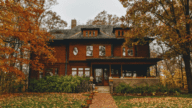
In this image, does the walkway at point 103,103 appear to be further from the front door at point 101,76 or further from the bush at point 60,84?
the front door at point 101,76

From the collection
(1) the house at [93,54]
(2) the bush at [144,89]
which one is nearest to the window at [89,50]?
(1) the house at [93,54]

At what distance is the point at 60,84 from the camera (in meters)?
15.2

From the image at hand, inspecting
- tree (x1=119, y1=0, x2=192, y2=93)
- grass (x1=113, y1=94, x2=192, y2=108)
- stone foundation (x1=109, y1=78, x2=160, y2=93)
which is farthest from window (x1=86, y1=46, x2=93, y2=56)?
grass (x1=113, y1=94, x2=192, y2=108)

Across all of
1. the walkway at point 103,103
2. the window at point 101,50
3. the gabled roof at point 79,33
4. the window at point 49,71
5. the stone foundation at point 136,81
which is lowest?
the walkway at point 103,103

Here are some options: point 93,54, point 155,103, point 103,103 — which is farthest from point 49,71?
point 155,103

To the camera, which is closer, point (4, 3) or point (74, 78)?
point (4, 3)

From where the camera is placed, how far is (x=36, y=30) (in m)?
13.2

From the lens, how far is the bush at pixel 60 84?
14.6 metres

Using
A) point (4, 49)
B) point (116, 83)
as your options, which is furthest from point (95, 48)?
point (4, 49)

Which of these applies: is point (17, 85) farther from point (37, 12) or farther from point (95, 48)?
point (95, 48)

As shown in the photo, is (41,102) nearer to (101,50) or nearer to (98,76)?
(98,76)

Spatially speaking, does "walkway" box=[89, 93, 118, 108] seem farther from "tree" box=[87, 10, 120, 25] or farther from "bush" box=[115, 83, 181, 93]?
"tree" box=[87, 10, 120, 25]

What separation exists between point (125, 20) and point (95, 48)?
6.30m

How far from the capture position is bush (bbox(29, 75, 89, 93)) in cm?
1461
